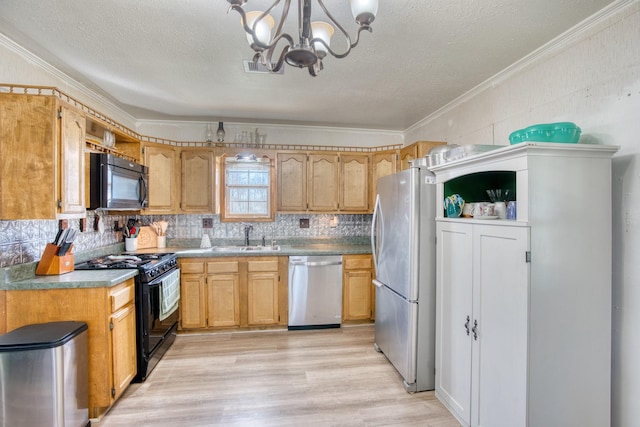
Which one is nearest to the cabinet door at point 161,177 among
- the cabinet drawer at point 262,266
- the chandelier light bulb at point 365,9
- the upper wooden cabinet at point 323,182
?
the cabinet drawer at point 262,266

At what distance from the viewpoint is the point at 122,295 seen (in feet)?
7.07

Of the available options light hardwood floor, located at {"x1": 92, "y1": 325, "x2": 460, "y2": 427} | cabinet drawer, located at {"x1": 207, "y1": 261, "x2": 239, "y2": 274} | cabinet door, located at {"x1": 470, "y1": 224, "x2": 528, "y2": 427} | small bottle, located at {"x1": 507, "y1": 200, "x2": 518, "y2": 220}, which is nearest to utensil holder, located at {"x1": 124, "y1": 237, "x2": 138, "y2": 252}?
cabinet drawer, located at {"x1": 207, "y1": 261, "x2": 239, "y2": 274}

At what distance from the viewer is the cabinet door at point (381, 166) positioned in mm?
3803

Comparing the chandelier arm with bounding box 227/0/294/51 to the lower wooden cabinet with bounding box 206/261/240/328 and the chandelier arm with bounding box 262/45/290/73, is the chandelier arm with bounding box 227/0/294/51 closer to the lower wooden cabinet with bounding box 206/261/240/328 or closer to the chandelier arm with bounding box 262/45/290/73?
the chandelier arm with bounding box 262/45/290/73

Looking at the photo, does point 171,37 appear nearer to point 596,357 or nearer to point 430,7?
point 430,7

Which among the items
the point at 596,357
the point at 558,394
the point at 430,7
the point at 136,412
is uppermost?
the point at 430,7

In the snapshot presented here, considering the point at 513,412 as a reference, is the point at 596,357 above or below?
above

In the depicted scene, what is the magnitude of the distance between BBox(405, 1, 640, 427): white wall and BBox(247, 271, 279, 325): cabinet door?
264cm

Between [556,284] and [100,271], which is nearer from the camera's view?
[556,284]

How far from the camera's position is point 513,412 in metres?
1.51

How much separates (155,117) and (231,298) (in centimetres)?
249

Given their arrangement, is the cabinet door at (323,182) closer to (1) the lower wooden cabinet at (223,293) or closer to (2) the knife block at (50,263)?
(1) the lower wooden cabinet at (223,293)

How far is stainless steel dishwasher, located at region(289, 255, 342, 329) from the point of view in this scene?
3.47 m

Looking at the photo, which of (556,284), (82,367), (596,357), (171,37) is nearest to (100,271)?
(82,367)
